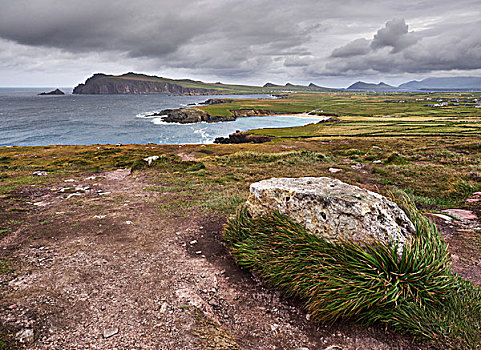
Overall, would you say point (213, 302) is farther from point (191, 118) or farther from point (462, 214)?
point (191, 118)

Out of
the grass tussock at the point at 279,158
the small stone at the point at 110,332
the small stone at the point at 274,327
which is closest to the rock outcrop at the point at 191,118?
the grass tussock at the point at 279,158

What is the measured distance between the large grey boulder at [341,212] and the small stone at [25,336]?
214 inches

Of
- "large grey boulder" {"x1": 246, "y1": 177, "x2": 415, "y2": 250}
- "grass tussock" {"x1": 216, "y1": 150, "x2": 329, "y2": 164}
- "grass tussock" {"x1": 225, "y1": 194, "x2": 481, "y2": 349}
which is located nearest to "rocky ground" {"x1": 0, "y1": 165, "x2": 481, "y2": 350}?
"grass tussock" {"x1": 225, "y1": 194, "x2": 481, "y2": 349}

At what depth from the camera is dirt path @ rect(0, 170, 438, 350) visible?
439 cm

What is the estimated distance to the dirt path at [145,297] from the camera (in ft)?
14.4

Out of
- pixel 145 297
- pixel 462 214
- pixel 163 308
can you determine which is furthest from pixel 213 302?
pixel 462 214

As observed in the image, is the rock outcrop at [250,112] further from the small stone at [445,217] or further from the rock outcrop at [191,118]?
the small stone at [445,217]

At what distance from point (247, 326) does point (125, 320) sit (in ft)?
7.70

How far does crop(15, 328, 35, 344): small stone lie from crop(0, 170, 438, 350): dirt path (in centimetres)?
2

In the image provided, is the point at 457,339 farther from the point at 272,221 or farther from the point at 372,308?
the point at 272,221

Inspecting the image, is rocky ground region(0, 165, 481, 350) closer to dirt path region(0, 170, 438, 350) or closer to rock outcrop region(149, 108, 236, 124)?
dirt path region(0, 170, 438, 350)

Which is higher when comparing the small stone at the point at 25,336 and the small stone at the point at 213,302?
the small stone at the point at 25,336

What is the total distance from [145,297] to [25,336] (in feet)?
6.57

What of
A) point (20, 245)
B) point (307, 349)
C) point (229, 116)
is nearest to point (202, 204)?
point (20, 245)
